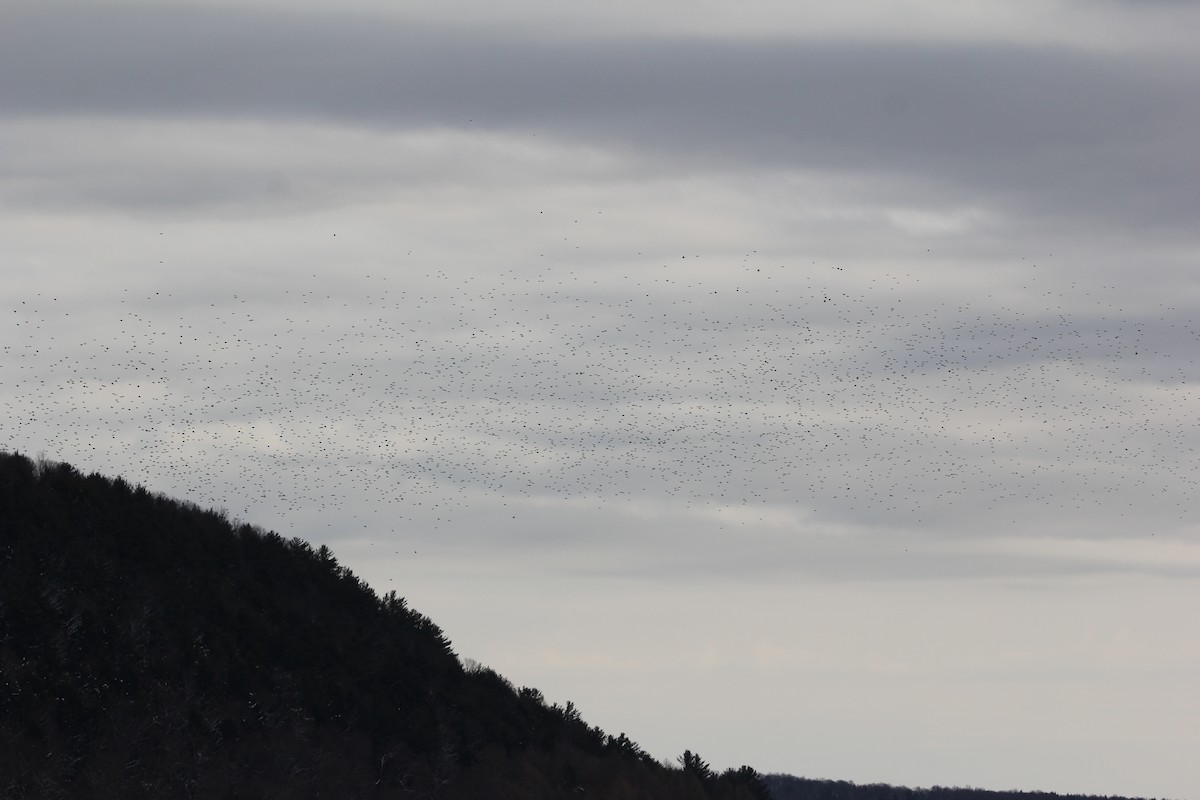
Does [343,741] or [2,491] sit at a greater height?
[2,491]

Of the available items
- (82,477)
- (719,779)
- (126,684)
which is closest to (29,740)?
(126,684)

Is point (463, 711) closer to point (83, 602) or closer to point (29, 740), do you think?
point (83, 602)

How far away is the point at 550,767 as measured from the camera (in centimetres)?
8450

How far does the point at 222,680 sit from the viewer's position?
66812 mm

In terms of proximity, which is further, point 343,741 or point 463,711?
point 463,711

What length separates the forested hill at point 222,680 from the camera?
188 ft

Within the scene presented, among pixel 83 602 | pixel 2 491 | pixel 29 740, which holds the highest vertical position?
pixel 2 491

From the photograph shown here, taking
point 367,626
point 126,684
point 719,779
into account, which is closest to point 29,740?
point 126,684

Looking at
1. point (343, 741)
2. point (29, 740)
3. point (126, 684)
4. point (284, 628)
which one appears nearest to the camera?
point (29, 740)

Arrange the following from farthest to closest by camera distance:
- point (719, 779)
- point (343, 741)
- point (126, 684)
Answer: point (719, 779) → point (343, 741) → point (126, 684)

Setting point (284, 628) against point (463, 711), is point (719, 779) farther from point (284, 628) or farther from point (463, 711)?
point (284, 628)

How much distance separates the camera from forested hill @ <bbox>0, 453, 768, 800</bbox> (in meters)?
57.2

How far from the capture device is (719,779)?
354 ft

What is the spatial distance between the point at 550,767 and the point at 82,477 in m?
25.7
